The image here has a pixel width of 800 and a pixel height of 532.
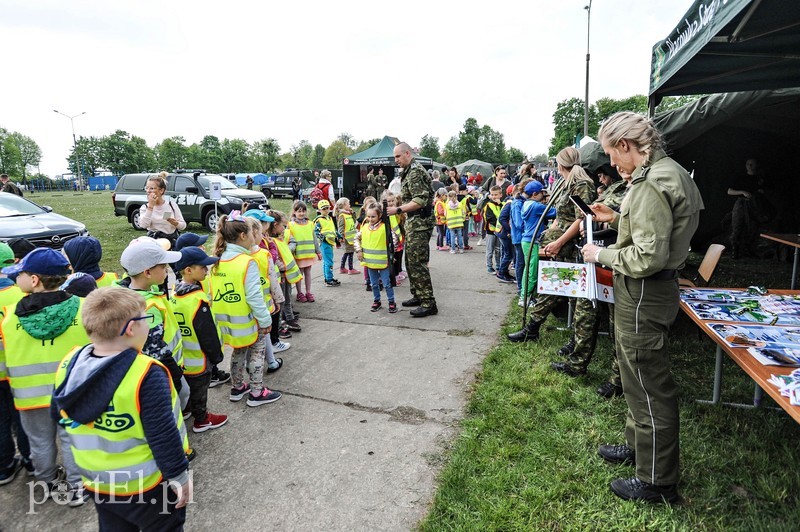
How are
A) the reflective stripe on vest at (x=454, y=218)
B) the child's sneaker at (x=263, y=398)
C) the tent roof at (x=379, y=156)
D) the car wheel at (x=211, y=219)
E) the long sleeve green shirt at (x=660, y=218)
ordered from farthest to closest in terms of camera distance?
the tent roof at (x=379, y=156) < the car wheel at (x=211, y=219) < the reflective stripe on vest at (x=454, y=218) < the child's sneaker at (x=263, y=398) < the long sleeve green shirt at (x=660, y=218)

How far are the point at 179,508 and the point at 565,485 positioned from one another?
2.14m

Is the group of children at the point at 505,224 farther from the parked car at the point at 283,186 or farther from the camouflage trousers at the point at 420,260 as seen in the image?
the parked car at the point at 283,186

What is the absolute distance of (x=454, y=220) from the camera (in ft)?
36.5

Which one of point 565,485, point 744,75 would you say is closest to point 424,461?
point 565,485

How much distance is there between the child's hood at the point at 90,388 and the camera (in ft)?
5.74

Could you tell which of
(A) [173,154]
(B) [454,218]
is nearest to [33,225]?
(B) [454,218]

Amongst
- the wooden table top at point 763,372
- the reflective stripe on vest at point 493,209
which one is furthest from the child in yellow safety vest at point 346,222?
the wooden table top at point 763,372

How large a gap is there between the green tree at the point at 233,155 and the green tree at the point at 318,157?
17.2m

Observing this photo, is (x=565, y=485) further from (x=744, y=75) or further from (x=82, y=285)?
(x=744, y=75)

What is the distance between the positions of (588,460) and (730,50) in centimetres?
384

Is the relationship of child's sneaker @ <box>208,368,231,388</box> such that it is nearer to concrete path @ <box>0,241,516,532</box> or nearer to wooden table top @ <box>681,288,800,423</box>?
concrete path @ <box>0,241,516,532</box>

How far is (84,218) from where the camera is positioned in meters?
20.8

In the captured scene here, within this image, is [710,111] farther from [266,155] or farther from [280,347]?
[266,155]

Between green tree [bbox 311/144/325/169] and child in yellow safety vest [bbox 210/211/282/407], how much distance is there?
109 m
